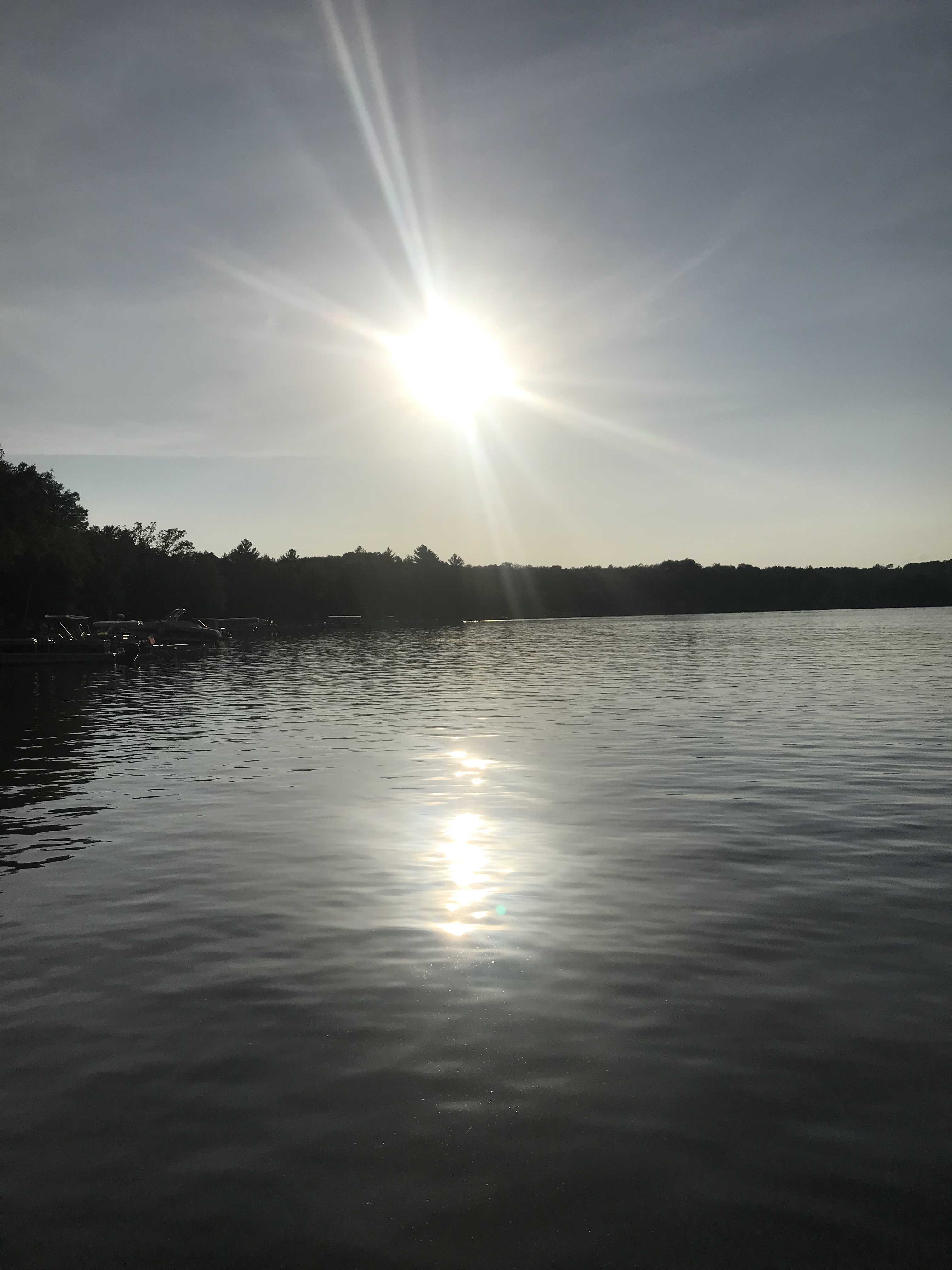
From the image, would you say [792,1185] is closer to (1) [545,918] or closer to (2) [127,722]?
(1) [545,918]

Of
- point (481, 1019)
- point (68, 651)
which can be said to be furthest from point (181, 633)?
point (481, 1019)

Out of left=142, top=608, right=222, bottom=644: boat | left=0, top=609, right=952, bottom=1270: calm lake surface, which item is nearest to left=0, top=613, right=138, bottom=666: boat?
left=142, top=608, right=222, bottom=644: boat

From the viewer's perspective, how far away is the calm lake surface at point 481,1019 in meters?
6.03

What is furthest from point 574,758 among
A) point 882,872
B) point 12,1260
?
point 12,1260

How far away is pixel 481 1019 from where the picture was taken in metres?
9.08

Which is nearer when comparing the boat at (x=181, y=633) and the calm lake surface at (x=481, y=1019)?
the calm lake surface at (x=481, y=1019)

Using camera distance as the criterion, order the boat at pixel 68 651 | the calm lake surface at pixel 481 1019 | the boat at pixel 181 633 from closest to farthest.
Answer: the calm lake surface at pixel 481 1019
the boat at pixel 68 651
the boat at pixel 181 633

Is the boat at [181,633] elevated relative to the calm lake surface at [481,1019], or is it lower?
elevated

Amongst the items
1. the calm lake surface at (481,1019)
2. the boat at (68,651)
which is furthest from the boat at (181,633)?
the calm lake surface at (481,1019)

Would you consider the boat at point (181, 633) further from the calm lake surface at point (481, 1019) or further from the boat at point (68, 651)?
the calm lake surface at point (481, 1019)

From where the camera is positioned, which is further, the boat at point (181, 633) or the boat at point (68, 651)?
the boat at point (181, 633)

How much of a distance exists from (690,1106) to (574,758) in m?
19.6

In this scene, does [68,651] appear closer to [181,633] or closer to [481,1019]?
[181,633]

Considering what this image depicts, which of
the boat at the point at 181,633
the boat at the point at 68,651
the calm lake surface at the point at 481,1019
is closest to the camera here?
the calm lake surface at the point at 481,1019
